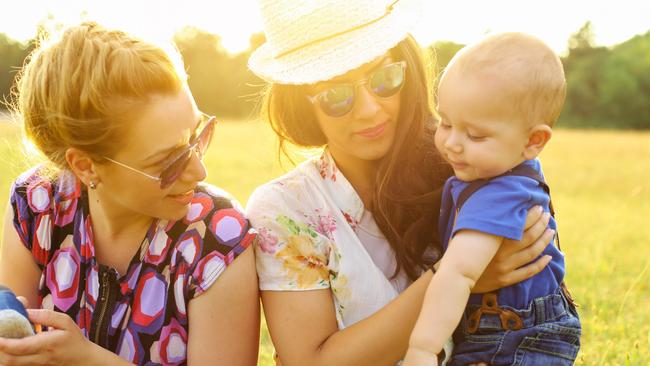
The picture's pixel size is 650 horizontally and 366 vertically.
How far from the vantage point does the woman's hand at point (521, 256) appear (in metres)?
2.67

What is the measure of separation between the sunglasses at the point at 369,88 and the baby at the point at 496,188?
41cm

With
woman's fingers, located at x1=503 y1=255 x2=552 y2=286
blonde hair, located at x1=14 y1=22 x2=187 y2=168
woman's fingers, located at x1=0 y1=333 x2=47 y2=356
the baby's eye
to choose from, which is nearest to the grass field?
blonde hair, located at x1=14 y1=22 x2=187 y2=168

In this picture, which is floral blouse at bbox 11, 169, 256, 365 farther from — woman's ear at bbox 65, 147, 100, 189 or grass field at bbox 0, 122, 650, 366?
grass field at bbox 0, 122, 650, 366

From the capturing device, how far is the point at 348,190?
10.9ft

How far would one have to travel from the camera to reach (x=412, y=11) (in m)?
3.21

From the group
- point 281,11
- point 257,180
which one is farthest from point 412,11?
point 257,180

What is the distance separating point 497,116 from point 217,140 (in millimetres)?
19844

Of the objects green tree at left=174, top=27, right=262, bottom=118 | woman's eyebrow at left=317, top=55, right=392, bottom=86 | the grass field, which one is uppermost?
woman's eyebrow at left=317, top=55, right=392, bottom=86

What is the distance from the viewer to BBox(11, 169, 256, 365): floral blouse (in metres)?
3.02

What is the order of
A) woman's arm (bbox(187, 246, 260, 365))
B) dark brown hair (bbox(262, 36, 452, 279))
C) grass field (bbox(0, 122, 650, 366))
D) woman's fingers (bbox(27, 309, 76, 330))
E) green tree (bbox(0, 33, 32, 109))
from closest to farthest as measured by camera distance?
woman's fingers (bbox(27, 309, 76, 330)) → woman's arm (bbox(187, 246, 260, 365)) → dark brown hair (bbox(262, 36, 452, 279)) → green tree (bbox(0, 33, 32, 109)) → grass field (bbox(0, 122, 650, 366))

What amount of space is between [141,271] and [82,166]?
468 mm

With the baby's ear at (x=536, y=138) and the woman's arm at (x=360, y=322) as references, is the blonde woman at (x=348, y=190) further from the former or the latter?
the baby's ear at (x=536, y=138)

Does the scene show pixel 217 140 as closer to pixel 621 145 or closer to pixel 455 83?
pixel 621 145

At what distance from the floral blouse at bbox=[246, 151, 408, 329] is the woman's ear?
0.63 metres
